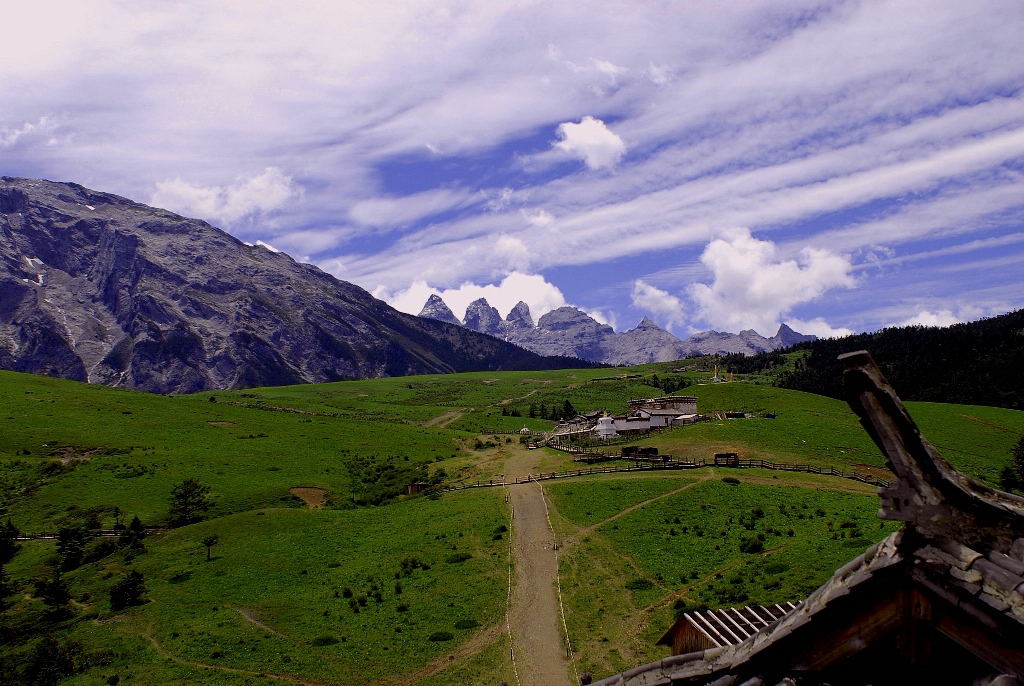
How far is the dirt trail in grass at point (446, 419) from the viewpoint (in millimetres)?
143712

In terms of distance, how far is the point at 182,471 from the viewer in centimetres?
7562

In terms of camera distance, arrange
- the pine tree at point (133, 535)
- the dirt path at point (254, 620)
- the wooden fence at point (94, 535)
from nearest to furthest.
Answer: the dirt path at point (254, 620) < the pine tree at point (133, 535) < the wooden fence at point (94, 535)

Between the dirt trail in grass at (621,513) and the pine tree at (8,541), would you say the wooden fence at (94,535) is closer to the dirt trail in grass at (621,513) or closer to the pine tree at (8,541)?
the pine tree at (8,541)

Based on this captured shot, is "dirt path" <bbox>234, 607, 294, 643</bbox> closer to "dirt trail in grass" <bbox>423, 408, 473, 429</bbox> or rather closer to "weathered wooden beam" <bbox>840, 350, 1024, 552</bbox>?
"weathered wooden beam" <bbox>840, 350, 1024, 552</bbox>

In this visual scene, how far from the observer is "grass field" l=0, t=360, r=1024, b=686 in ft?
115

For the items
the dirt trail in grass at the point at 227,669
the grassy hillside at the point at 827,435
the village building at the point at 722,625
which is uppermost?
the village building at the point at 722,625

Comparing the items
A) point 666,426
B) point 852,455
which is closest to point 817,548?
point 852,455

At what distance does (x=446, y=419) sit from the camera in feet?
503

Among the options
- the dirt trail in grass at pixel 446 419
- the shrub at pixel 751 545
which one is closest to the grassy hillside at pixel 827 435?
the shrub at pixel 751 545

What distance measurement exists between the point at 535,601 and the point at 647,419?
227 ft

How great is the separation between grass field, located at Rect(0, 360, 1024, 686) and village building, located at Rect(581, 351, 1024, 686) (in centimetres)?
3021

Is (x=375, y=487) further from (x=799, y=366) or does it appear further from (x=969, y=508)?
(x=799, y=366)

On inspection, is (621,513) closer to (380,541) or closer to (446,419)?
(380,541)

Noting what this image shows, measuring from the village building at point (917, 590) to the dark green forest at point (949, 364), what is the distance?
143 metres
